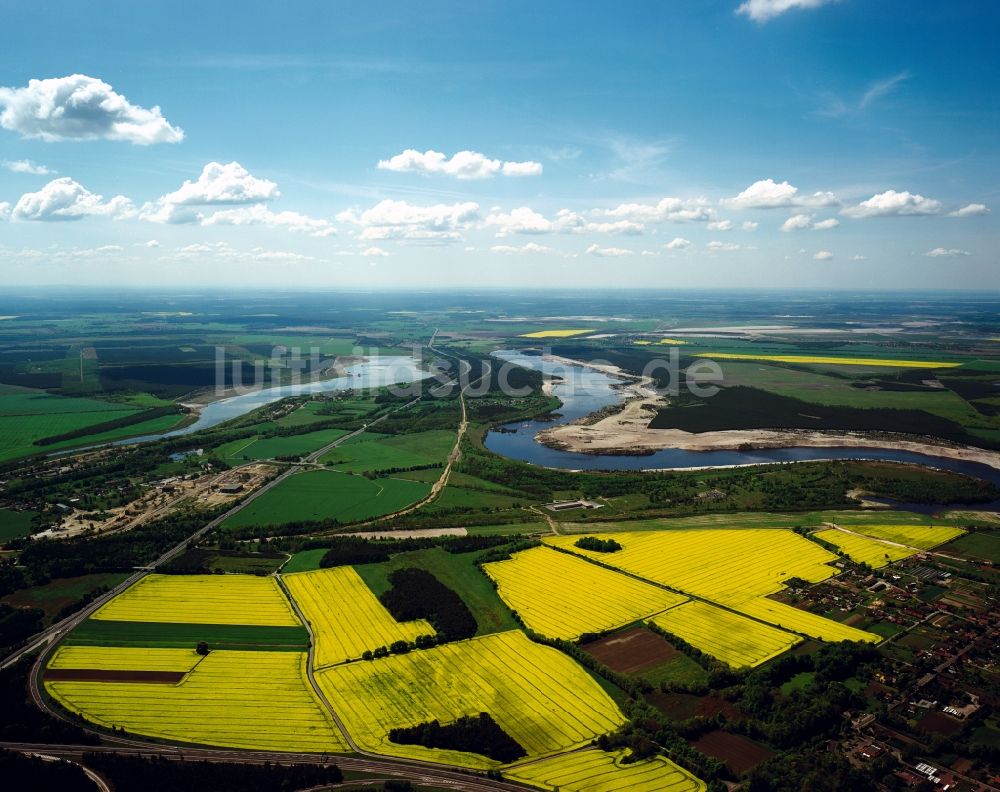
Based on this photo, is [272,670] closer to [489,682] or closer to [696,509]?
[489,682]

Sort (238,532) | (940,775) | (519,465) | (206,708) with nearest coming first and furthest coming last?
(940,775) < (206,708) < (238,532) < (519,465)

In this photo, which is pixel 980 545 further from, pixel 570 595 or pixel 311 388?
pixel 311 388

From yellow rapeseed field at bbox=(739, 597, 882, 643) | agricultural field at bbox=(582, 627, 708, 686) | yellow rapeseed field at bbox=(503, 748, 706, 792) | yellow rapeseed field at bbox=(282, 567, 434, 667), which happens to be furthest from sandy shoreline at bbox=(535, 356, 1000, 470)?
yellow rapeseed field at bbox=(503, 748, 706, 792)

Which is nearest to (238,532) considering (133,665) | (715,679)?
(133,665)

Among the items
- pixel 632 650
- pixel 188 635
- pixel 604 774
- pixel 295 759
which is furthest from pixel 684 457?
pixel 295 759

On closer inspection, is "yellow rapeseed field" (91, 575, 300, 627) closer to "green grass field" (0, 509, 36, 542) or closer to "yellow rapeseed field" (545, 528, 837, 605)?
"green grass field" (0, 509, 36, 542)

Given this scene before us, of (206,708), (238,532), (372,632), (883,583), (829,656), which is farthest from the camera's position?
(238,532)

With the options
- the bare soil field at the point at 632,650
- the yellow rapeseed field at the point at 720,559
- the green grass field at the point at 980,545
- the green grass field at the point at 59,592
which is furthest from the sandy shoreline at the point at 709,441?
the green grass field at the point at 59,592
